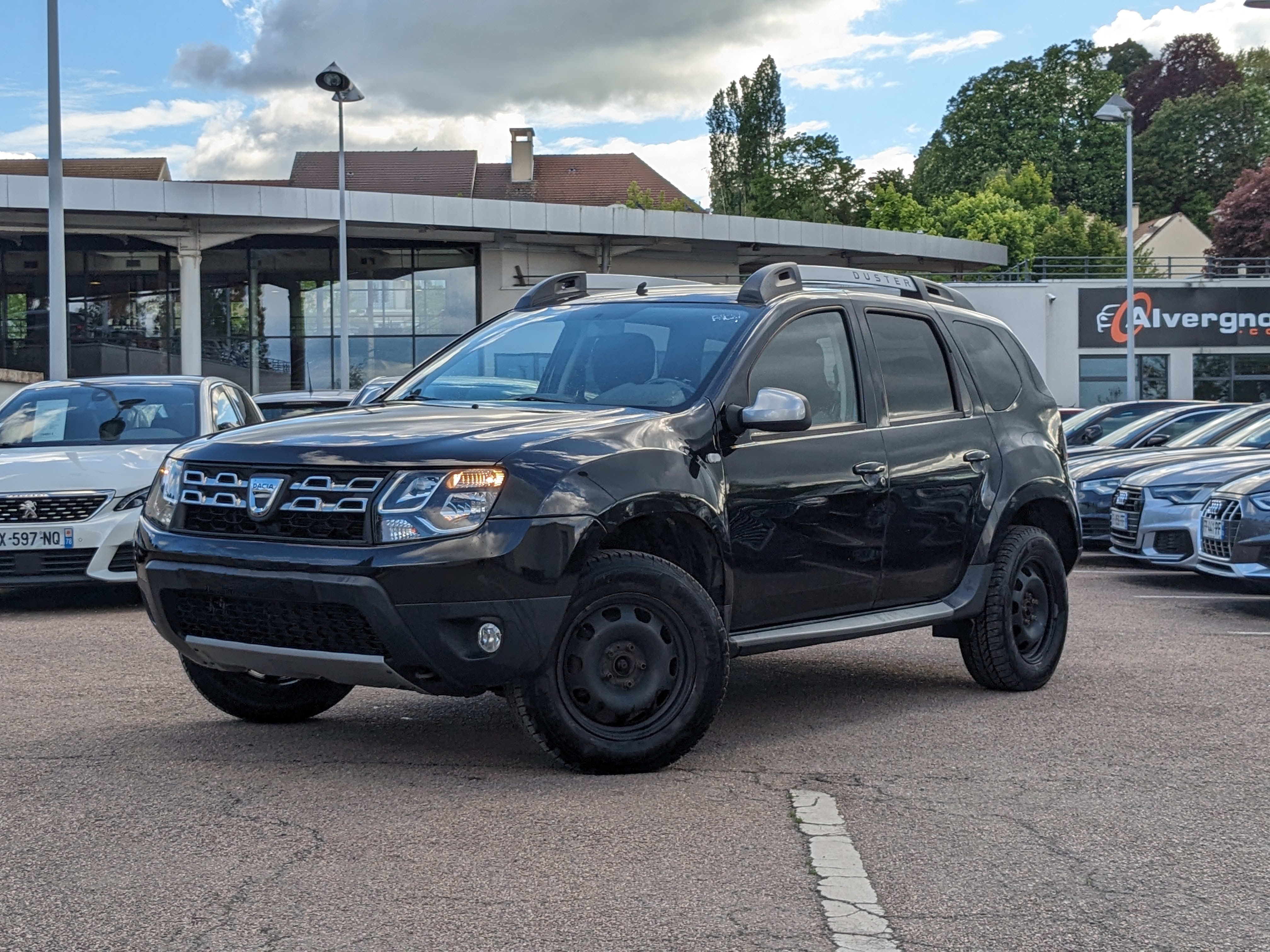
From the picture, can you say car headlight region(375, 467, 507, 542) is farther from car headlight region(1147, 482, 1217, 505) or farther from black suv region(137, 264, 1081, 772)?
car headlight region(1147, 482, 1217, 505)

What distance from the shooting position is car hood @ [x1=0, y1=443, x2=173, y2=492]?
10203mm

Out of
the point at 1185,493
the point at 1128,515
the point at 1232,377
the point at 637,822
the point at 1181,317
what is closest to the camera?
the point at 637,822

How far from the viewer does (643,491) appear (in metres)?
5.39

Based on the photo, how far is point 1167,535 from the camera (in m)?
12.5

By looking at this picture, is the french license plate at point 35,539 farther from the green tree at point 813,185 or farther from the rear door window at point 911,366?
the green tree at point 813,185

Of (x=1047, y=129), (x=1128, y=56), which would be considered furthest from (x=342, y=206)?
(x=1128, y=56)

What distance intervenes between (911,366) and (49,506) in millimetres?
5898

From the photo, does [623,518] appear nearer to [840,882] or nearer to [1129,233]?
[840,882]

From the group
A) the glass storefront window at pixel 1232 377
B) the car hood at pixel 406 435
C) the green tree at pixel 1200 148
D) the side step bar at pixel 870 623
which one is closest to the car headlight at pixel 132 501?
the car hood at pixel 406 435

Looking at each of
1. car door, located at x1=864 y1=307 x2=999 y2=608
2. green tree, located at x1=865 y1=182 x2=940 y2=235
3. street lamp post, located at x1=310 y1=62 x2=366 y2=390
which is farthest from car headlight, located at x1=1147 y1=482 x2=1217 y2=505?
green tree, located at x1=865 y1=182 x2=940 y2=235

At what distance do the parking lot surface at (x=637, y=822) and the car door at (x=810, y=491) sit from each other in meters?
0.58

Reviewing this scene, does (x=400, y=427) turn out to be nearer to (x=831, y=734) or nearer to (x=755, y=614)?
(x=755, y=614)

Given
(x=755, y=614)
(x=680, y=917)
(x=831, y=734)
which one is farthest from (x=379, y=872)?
(x=831, y=734)

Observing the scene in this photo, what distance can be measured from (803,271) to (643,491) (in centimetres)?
189
